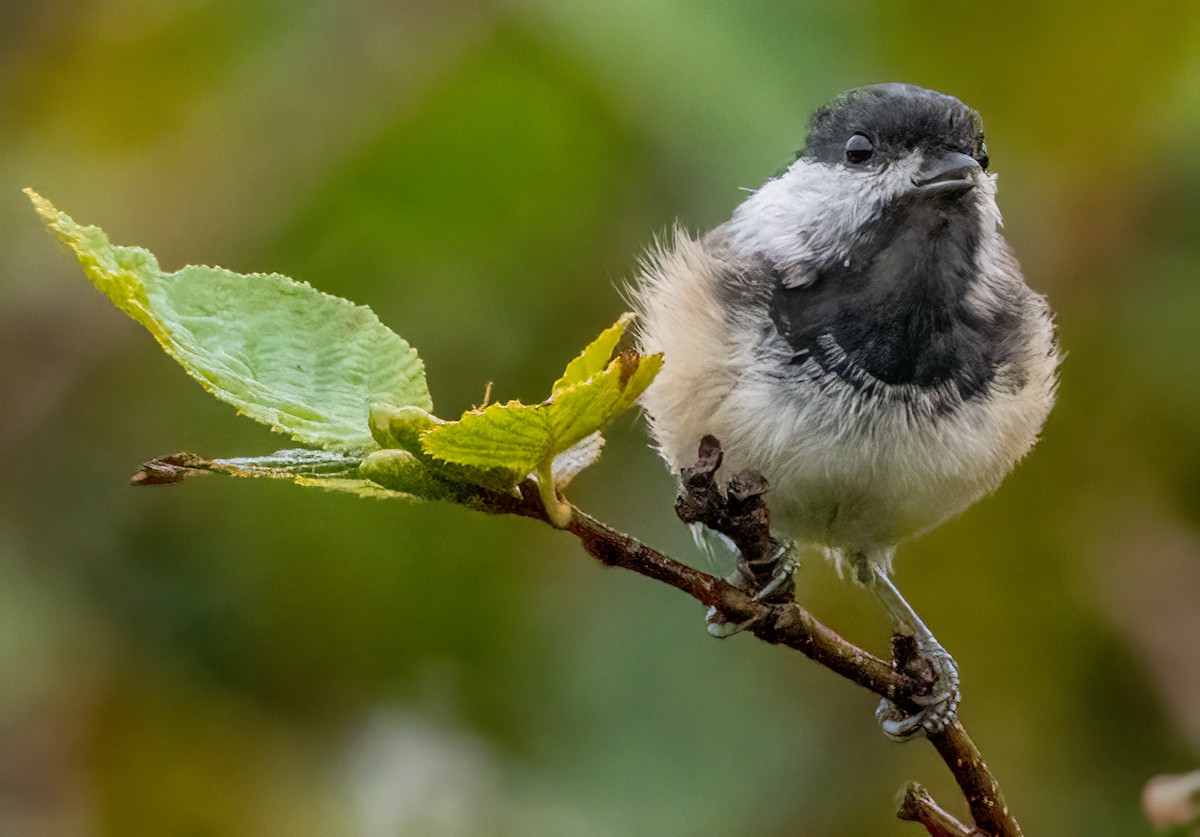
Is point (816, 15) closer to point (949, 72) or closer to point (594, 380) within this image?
point (949, 72)

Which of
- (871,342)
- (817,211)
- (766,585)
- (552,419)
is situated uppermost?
(817,211)

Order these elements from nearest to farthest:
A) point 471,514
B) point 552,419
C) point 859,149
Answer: point 552,419
point 859,149
point 471,514

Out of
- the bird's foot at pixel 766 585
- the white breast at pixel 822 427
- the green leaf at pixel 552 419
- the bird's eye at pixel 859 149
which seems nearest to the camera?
the green leaf at pixel 552 419

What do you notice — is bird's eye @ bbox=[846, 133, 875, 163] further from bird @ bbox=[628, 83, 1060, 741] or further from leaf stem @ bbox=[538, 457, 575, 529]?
leaf stem @ bbox=[538, 457, 575, 529]

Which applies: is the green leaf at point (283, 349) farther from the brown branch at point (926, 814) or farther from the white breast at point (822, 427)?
the white breast at point (822, 427)

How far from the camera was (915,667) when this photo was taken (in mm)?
1266

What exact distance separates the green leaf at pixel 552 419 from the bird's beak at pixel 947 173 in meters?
0.82

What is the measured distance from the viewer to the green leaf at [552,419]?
0.89 metres

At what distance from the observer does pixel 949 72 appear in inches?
78.8

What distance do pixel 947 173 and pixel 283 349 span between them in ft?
3.14

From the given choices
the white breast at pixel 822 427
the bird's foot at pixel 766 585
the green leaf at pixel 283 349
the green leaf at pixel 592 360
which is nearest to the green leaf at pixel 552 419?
the green leaf at pixel 592 360

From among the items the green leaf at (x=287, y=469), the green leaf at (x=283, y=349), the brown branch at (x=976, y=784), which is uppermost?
the brown branch at (x=976, y=784)

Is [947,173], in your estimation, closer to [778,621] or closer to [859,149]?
[859,149]

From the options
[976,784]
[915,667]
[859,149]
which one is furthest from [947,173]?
[976,784]
